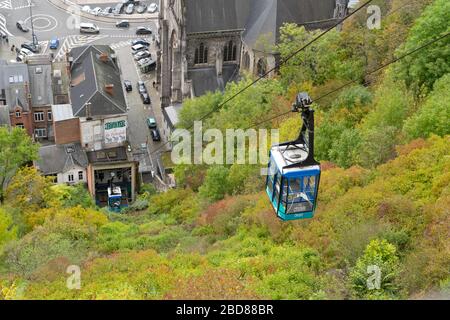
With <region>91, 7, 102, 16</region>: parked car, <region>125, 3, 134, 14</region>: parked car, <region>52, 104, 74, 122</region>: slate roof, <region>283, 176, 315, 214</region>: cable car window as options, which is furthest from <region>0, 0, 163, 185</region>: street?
<region>283, 176, 315, 214</region>: cable car window

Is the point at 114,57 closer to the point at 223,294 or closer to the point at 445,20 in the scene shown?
the point at 445,20

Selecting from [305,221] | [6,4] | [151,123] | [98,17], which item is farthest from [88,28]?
[305,221]

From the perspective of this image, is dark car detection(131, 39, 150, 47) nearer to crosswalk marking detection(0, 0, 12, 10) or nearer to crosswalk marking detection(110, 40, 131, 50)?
crosswalk marking detection(110, 40, 131, 50)

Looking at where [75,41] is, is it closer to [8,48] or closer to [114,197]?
[8,48]
